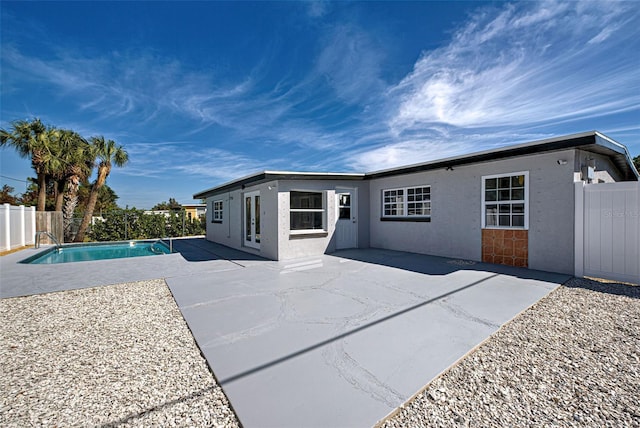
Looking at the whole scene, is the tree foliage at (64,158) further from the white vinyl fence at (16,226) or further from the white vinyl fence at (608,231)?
the white vinyl fence at (608,231)

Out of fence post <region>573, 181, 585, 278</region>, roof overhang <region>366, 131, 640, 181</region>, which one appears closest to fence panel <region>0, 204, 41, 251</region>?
roof overhang <region>366, 131, 640, 181</region>

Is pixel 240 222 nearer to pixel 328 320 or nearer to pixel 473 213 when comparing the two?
pixel 328 320

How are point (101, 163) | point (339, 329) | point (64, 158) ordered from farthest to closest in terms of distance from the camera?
1. point (101, 163)
2. point (64, 158)
3. point (339, 329)

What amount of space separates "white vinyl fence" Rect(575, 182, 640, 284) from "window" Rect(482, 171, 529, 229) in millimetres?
1108

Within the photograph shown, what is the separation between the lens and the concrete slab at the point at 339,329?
2.21m

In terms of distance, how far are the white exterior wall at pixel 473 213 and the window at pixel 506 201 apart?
128 millimetres

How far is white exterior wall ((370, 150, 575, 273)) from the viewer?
255 inches

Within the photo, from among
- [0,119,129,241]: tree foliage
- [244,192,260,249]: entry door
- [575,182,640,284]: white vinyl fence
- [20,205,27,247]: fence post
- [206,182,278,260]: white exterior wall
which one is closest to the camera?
[575,182,640,284]: white vinyl fence

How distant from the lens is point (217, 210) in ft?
48.5

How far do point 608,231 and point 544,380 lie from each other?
18.0 ft

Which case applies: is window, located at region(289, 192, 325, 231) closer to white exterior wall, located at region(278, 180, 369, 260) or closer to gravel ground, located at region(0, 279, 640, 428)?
white exterior wall, located at region(278, 180, 369, 260)

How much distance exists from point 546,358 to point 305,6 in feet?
32.7

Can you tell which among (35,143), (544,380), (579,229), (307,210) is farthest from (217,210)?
(544,380)

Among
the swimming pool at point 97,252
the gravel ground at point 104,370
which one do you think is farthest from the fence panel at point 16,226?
the gravel ground at point 104,370
